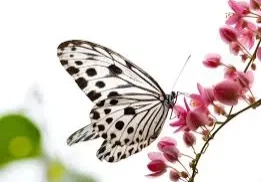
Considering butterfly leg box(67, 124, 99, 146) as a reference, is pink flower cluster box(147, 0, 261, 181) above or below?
above

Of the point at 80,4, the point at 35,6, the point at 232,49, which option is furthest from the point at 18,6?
the point at 232,49

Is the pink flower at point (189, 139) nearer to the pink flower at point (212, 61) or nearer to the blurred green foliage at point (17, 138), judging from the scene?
the pink flower at point (212, 61)

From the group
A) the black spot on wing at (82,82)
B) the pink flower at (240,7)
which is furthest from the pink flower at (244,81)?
the black spot on wing at (82,82)

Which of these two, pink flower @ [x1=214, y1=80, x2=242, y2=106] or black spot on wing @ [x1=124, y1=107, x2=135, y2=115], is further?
black spot on wing @ [x1=124, y1=107, x2=135, y2=115]

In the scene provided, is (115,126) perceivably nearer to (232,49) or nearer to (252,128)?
(232,49)

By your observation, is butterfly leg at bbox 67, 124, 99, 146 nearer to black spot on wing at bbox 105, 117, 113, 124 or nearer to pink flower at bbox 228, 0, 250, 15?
black spot on wing at bbox 105, 117, 113, 124

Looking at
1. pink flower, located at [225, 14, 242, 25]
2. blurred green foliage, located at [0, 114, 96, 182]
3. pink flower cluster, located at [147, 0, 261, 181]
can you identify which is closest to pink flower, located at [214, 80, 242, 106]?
pink flower cluster, located at [147, 0, 261, 181]
